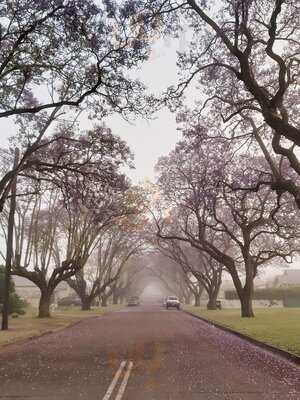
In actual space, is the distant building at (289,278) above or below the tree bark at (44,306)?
above

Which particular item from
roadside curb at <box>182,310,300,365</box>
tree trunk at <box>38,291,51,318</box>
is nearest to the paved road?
roadside curb at <box>182,310,300,365</box>

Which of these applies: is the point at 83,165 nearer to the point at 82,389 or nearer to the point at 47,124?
the point at 47,124

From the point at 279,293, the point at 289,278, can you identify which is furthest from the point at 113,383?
the point at 289,278

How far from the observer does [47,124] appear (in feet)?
78.5

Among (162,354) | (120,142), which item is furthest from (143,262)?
(162,354)

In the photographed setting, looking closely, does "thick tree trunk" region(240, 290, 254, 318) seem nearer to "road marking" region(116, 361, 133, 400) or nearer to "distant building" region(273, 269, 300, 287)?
"road marking" region(116, 361, 133, 400)

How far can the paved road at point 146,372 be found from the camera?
31.8 ft

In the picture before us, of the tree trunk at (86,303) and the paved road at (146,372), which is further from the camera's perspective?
the tree trunk at (86,303)

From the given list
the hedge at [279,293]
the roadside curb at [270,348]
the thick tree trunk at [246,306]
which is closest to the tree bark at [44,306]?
the thick tree trunk at [246,306]

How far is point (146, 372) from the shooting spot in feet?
40.2

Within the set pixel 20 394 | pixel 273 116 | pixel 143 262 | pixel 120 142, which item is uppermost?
pixel 143 262

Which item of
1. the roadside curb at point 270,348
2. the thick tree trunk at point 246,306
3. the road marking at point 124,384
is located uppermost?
the thick tree trunk at point 246,306

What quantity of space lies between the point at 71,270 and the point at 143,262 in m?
61.9

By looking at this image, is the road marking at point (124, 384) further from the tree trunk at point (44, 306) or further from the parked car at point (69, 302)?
the parked car at point (69, 302)
